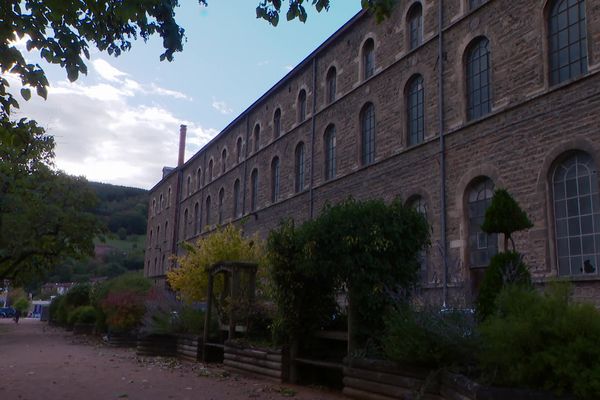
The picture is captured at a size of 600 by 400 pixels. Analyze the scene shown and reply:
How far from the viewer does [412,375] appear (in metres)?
7.95

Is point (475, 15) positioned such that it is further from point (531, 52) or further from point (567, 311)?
point (567, 311)

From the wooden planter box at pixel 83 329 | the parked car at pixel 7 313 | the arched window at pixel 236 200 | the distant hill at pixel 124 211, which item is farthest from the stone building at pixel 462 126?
the distant hill at pixel 124 211

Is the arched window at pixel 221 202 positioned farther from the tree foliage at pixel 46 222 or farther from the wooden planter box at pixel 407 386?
the wooden planter box at pixel 407 386

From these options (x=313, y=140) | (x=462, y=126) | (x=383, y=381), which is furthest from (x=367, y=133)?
(x=383, y=381)

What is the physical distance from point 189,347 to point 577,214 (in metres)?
10.1

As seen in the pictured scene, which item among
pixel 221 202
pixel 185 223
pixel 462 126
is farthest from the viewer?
pixel 185 223

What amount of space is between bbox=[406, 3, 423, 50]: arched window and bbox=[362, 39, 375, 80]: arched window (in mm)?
2238

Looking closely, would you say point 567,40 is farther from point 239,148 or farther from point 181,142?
point 181,142

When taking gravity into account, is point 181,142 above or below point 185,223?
above

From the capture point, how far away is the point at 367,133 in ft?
74.2

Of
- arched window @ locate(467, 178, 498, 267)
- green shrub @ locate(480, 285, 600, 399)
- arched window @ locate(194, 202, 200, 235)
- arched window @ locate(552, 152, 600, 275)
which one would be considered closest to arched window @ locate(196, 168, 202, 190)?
arched window @ locate(194, 202, 200, 235)

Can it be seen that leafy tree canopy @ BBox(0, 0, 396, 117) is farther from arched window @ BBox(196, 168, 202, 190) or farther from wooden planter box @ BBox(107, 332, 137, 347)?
arched window @ BBox(196, 168, 202, 190)

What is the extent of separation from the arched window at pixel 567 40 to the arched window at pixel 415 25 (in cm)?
542

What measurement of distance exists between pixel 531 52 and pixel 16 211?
20383mm
